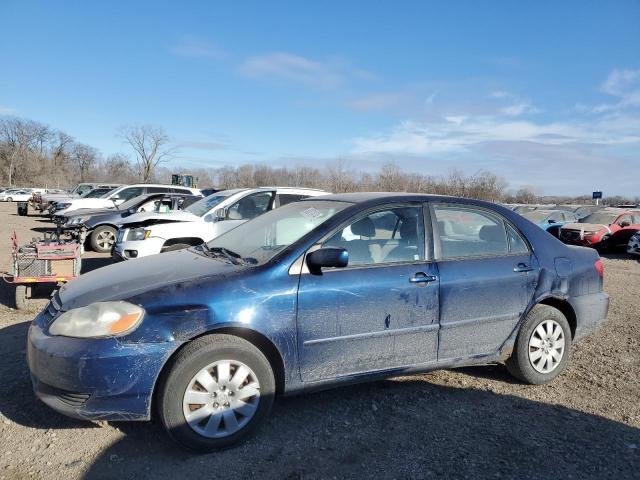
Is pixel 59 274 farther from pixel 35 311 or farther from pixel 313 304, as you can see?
pixel 313 304

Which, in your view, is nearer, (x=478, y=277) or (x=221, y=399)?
(x=221, y=399)

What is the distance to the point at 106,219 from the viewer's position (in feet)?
39.5

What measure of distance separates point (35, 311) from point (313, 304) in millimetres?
4730

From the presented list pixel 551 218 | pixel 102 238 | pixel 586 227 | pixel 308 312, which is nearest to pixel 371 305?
pixel 308 312

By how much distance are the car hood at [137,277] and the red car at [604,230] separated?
1429 cm

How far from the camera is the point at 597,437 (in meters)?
3.39

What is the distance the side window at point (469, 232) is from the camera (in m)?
3.89

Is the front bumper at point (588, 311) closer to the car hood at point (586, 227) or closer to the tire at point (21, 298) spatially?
the tire at point (21, 298)

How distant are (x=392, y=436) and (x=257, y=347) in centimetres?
112

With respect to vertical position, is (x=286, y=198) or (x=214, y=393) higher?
(x=286, y=198)

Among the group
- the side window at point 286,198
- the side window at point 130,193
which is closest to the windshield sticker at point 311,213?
the side window at point 286,198

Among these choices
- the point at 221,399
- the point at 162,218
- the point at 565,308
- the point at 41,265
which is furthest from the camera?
the point at 162,218

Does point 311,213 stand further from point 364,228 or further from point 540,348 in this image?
point 540,348

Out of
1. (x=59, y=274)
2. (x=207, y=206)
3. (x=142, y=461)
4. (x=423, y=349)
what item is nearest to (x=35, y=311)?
(x=59, y=274)
